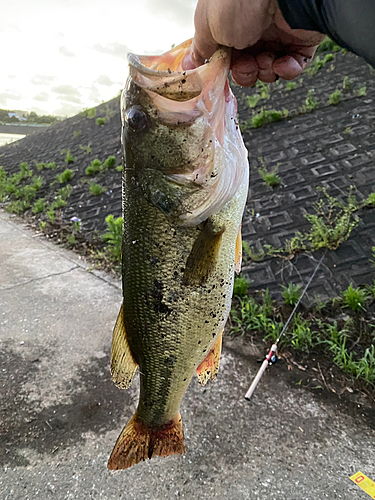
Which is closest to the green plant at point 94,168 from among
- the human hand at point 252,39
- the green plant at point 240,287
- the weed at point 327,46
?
the green plant at point 240,287

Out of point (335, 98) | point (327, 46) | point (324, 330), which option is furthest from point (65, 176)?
point (327, 46)

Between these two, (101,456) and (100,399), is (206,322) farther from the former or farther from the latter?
(100,399)

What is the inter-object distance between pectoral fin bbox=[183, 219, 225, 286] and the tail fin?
77 cm

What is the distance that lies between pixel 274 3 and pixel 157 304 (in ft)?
3.93

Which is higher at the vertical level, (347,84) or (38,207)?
(347,84)

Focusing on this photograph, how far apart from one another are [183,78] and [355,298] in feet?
9.80

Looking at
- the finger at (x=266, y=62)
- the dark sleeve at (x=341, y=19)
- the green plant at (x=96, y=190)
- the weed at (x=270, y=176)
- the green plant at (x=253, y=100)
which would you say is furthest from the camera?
the green plant at (x=253, y=100)

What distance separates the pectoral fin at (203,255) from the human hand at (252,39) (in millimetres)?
706

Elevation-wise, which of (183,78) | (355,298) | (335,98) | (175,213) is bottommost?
(355,298)

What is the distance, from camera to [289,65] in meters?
1.59

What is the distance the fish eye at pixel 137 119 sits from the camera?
140 cm

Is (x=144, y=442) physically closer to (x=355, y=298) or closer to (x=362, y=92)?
(x=355, y=298)

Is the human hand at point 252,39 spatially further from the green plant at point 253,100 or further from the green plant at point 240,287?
the green plant at point 253,100

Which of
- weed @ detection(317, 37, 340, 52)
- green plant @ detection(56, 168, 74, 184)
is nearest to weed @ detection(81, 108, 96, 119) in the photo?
green plant @ detection(56, 168, 74, 184)
